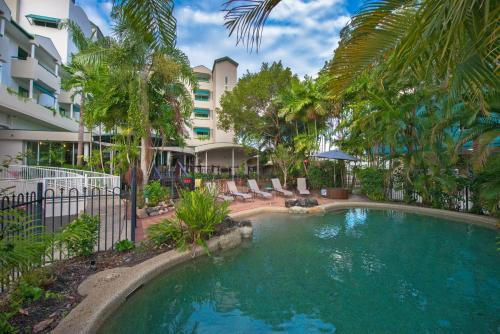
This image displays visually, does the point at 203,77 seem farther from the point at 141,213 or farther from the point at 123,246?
the point at 123,246

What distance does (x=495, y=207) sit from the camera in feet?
28.7

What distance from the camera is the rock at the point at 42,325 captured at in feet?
9.37

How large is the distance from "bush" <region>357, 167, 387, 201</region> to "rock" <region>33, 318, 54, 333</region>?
1494 cm

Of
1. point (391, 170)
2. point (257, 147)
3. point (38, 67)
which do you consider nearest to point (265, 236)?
point (391, 170)

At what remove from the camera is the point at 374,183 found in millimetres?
14867

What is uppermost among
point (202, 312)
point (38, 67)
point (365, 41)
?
point (38, 67)

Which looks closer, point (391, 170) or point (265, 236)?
point (265, 236)

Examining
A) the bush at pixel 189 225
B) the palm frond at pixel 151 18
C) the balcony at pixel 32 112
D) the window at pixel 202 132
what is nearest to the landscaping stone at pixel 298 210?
the bush at pixel 189 225

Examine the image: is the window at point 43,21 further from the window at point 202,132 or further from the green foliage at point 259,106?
the green foliage at point 259,106

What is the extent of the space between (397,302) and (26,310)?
17.6 ft

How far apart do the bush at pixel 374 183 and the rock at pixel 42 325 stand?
49.0 ft

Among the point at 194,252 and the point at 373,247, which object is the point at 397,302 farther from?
the point at 194,252

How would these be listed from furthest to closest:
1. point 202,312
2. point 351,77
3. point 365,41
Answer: point 202,312, point 351,77, point 365,41

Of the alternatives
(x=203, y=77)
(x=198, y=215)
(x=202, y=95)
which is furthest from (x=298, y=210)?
(x=203, y=77)
